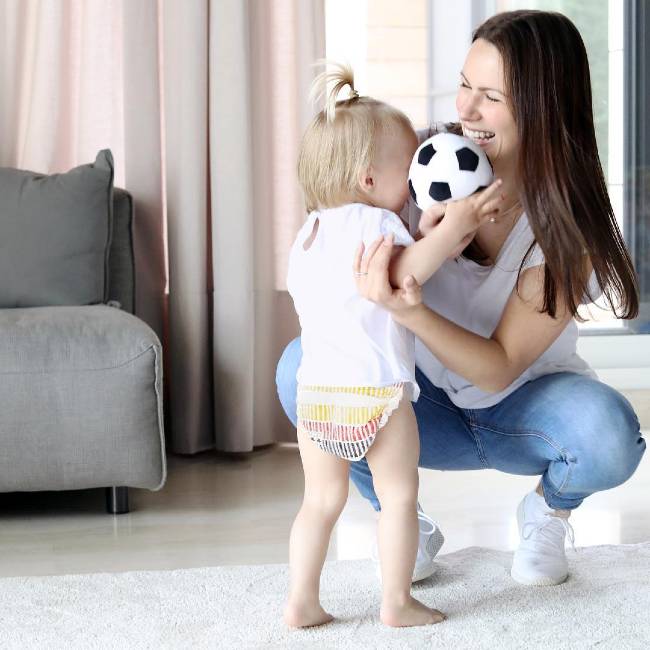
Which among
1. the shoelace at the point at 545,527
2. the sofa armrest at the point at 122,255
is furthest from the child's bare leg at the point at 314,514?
the sofa armrest at the point at 122,255

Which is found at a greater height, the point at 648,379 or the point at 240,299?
the point at 240,299

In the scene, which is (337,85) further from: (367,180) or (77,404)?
(77,404)

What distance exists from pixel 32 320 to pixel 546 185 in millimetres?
1205

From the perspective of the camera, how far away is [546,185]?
1.67 meters

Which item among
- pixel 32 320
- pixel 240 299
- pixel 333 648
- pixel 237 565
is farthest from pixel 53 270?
pixel 333 648

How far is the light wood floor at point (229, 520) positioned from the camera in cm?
212

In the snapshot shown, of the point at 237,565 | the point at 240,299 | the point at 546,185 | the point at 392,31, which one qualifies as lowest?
the point at 237,565

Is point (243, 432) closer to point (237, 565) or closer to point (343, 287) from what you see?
point (237, 565)

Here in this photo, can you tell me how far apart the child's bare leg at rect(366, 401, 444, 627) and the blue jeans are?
29cm

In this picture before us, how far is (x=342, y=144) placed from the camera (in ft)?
5.29

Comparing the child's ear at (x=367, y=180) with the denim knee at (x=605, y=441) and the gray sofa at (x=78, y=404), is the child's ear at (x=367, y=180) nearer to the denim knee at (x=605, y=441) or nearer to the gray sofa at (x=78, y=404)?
the denim knee at (x=605, y=441)

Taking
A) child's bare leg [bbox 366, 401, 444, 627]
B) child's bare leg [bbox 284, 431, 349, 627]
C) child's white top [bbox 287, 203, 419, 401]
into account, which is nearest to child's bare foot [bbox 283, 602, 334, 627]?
child's bare leg [bbox 284, 431, 349, 627]

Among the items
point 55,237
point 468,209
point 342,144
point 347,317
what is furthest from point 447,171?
point 55,237

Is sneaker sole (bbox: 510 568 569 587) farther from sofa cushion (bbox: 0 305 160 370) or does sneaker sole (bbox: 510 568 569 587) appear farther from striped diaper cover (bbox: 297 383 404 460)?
sofa cushion (bbox: 0 305 160 370)
